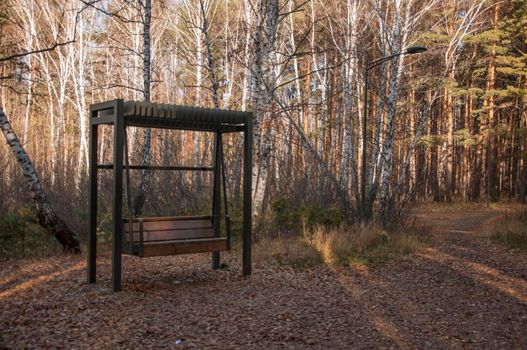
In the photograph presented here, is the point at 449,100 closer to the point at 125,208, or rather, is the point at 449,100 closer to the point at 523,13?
the point at 523,13

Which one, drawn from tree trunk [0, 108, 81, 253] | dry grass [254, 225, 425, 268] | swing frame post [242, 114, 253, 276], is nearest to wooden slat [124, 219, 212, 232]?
swing frame post [242, 114, 253, 276]

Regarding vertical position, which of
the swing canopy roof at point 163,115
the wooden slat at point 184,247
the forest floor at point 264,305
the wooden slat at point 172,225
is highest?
the swing canopy roof at point 163,115

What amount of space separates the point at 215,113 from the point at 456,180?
23.4m

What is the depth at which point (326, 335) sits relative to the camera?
17.4 feet

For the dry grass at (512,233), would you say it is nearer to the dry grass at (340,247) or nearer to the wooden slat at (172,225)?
the dry grass at (340,247)

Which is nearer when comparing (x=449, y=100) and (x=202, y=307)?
(x=202, y=307)

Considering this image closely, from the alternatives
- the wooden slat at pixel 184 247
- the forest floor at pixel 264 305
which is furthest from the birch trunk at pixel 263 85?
the wooden slat at pixel 184 247

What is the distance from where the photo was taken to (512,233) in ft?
40.1

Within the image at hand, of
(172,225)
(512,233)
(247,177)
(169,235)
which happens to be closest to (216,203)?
(247,177)

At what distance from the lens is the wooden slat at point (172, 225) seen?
23.7ft

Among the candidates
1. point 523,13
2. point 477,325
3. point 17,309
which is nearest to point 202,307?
point 17,309

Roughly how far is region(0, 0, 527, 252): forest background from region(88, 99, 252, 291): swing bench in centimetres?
297

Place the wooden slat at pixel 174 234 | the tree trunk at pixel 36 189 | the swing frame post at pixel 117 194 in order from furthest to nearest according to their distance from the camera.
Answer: the tree trunk at pixel 36 189, the wooden slat at pixel 174 234, the swing frame post at pixel 117 194

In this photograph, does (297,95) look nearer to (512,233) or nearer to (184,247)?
(512,233)
